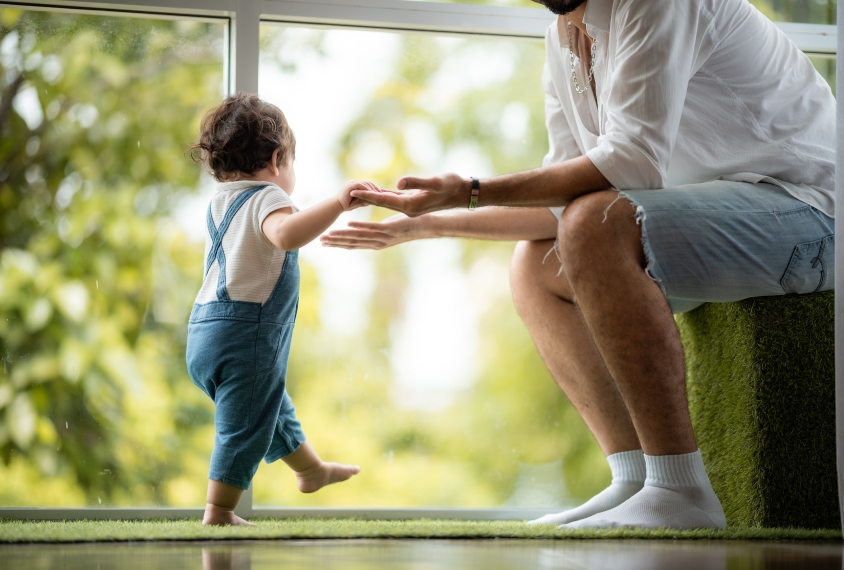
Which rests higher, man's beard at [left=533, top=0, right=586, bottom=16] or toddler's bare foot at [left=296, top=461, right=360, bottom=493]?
man's beard at [left=533, top=0, right=586, bottom=16]

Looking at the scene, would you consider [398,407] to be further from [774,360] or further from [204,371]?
[774,360]

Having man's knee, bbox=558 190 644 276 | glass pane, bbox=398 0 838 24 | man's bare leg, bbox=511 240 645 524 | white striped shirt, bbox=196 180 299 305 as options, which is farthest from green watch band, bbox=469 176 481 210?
glass pane, bbox=398 0 838 24

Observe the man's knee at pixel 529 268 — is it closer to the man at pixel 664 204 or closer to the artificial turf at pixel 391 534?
the man at pixel 664 204

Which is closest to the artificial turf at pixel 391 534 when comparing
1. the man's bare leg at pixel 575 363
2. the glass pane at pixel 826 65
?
the man's bare leg at pixel 575 363

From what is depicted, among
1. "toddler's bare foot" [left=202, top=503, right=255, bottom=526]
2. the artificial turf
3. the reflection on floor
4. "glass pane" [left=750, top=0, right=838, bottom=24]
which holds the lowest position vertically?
"toddler's bare foot" [left=202, top=503, right=255, bottom=526]

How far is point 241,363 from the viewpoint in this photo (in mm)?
1389

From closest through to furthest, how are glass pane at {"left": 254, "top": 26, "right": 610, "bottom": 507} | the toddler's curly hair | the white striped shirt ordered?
1. the white striped shirt
2. the toddler's curly hair
3. glass pane at {"left": 254, "top": 26, "right": 610, "bottom": 507}

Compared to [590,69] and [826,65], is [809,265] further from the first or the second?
[826,65]

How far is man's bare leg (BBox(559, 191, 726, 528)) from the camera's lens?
113 centimetres

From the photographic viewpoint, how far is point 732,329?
1.38 m

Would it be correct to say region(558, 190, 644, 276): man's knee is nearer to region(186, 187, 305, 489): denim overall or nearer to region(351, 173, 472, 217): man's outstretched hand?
region(351, 173, 472, 217): man's outstretched hand

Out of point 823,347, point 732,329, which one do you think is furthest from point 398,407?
point 823,347

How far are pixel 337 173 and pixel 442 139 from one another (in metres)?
0.29

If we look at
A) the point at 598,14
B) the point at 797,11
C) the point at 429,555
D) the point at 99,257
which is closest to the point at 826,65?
the point at 797,11
